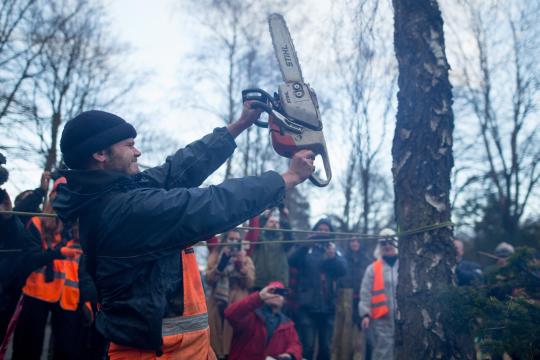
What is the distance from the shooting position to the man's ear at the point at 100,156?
2232 mm

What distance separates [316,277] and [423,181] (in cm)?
358

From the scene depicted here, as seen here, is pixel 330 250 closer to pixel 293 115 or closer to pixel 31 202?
pixel 31 202

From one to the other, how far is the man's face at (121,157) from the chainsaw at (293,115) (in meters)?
0.63

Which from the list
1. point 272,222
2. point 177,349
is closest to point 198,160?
point 177,349

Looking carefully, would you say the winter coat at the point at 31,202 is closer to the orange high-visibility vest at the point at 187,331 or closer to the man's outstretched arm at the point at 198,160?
the man's outstretched arm at the point at 198,160

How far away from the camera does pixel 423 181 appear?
3207 millimetres

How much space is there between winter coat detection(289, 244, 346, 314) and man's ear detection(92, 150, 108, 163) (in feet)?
15.2

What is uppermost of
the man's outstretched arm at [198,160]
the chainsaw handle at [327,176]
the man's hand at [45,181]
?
the man's hand at [45,181]

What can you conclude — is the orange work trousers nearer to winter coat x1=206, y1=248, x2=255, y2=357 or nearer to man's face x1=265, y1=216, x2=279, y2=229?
winter coat x1=206, y1=248, x2=255, y2=357

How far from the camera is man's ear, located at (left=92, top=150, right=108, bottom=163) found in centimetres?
223

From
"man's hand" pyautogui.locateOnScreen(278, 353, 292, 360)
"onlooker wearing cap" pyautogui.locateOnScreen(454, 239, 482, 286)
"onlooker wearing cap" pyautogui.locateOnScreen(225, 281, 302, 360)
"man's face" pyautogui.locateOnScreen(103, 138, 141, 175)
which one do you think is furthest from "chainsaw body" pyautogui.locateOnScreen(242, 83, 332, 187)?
"onlooker wearing cap" pyautogui.locateOnScreen(454, 239, 482, 286)

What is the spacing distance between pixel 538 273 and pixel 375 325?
3.39m

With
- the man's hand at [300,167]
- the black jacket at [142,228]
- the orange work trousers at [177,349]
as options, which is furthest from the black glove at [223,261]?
the man's hand at [300,167]

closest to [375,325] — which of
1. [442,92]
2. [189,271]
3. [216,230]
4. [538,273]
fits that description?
[538,273]
